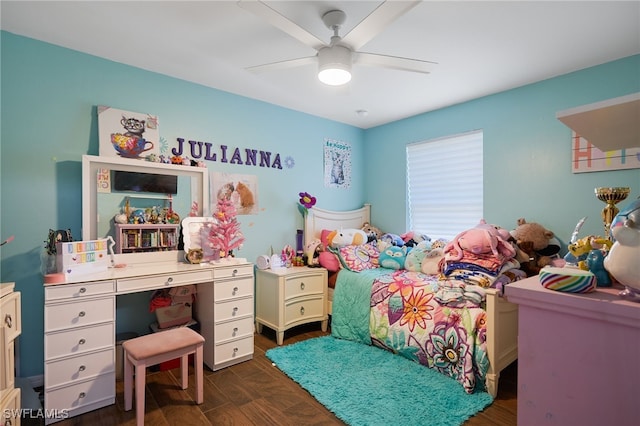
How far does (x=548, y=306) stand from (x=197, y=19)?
7.39 ft

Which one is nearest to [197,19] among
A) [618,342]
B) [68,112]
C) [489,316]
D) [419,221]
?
[68,112]

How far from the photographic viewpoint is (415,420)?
1.80 meters

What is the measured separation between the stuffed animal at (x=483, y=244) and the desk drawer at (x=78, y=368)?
253 cm

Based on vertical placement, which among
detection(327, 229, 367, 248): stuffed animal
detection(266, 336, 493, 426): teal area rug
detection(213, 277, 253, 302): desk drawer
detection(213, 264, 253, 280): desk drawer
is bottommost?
detection(266, 336, 493, 426): teal area rug

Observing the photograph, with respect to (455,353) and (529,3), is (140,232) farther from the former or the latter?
(529,3)

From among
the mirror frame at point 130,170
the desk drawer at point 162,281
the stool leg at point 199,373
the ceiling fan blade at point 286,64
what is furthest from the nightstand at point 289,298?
the ceiling fan blade at point 286,64

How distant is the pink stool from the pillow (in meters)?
1.60

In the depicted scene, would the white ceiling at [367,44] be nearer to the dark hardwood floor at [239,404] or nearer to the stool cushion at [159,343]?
the stool cushion at [159,343]

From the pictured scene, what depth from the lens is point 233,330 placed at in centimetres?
250

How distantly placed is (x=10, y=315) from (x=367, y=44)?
2.59m

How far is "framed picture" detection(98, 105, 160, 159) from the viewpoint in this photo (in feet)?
7.86

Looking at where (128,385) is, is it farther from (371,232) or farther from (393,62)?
(371,232)

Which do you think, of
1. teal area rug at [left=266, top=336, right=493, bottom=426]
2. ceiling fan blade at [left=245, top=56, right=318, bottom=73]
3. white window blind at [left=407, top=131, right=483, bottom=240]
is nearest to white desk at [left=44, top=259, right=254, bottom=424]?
teal area rug at [left=266, top=336, right=493, bottom=426]

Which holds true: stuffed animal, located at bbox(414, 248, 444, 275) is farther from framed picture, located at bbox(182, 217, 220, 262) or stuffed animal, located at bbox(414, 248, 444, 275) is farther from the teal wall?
framed picture, located at bbox(182, 217, 220, 262)
